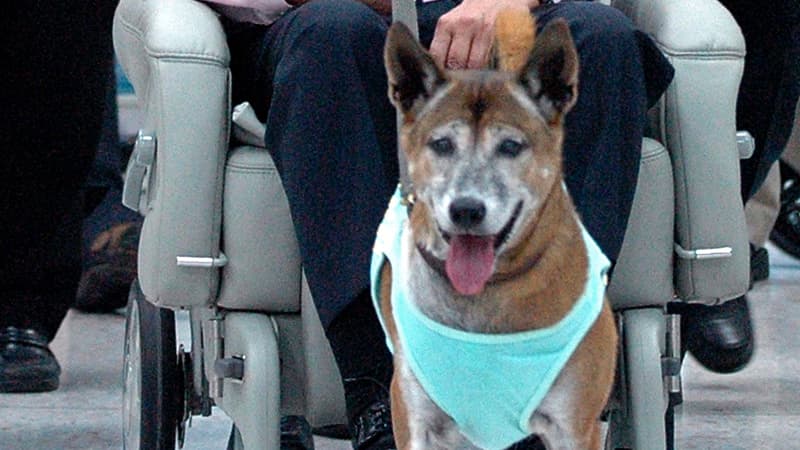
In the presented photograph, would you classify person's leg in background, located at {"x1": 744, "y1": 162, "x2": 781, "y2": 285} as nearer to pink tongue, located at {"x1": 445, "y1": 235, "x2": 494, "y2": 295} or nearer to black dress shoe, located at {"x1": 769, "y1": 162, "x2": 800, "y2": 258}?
black dress shoe, located at {"x1": 769, "y1": 162, "x2": 800, "y2": 258}

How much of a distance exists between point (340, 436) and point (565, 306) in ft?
2.73

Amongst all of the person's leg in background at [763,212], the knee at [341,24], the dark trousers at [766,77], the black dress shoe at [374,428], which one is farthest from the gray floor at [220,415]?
the knee at [341,24]

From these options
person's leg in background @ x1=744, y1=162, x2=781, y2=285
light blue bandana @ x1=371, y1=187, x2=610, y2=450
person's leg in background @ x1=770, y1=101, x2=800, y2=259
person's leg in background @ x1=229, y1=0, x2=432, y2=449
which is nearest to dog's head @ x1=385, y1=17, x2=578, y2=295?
light blue bandana @ x1=371, y1=187, x2=610, y2=450

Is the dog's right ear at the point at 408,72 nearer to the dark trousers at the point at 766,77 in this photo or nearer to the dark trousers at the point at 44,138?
the dark trousers at the point at 766,77

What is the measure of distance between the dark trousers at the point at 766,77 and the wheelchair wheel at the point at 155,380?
1.31 m

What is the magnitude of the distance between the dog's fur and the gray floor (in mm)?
1377

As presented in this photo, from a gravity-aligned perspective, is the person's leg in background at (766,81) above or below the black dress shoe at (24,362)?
above

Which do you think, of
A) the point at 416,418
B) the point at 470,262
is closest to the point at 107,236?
the point at 416,418

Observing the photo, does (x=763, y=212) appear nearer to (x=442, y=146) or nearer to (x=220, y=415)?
(x=220, y=415)

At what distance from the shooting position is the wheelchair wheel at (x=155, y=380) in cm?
327

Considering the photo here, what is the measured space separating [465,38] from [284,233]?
442mm

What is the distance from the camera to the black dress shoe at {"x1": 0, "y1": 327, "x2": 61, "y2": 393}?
432 cm

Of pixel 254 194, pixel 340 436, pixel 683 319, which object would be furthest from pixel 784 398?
pixel 254 194

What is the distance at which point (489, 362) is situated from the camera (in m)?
2.64
